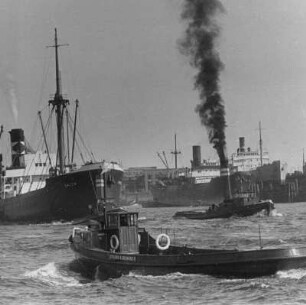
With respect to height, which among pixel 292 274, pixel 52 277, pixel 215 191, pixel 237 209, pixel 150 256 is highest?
pixel 215 191

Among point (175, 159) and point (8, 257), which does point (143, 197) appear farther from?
point (8, 257)

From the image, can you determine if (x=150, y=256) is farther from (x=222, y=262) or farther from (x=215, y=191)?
(x=215, y=191)

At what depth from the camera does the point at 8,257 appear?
104 ft

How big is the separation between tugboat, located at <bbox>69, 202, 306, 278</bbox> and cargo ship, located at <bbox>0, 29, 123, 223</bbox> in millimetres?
27936

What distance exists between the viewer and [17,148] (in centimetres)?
7438

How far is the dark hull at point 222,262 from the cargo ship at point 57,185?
3170cm

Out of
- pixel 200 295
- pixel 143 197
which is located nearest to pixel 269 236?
pixel 200 295

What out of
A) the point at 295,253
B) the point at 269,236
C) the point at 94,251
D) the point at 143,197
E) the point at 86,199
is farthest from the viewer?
the point at 143,197

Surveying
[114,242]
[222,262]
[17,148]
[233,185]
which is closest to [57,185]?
[17,148]

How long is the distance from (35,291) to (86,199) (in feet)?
126

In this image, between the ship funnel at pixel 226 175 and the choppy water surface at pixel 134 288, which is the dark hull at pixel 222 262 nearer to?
the choppy water surface at pixel 134 288

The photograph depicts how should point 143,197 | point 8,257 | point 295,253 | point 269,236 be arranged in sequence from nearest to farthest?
point 295,253, point 8,257, point 269,236, point 143,197

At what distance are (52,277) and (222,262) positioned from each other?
7.60 metres

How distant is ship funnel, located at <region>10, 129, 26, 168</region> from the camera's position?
72475 mm
